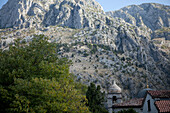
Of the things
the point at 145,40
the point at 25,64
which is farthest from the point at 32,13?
the point at 25,64

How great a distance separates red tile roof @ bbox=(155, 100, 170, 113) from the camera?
64.4 feet

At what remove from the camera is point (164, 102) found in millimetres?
21016

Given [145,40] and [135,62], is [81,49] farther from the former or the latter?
[145,40]

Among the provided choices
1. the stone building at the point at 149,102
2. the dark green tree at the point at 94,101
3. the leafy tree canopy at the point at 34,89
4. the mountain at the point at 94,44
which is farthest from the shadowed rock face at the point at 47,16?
the leafy tree canopy at the point at 34,89

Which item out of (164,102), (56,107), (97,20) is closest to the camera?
(56,107)

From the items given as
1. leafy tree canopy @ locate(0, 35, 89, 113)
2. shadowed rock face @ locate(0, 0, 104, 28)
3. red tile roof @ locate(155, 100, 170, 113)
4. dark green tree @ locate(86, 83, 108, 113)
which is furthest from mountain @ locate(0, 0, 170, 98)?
red tile roof @ locate(155, 100, 170, 113)

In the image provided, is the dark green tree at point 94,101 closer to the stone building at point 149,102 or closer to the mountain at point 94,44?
the stone building at point 149,102

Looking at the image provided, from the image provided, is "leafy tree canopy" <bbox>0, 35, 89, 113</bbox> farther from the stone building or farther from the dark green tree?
the dark green tree

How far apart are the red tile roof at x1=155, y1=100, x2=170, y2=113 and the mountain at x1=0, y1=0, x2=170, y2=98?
68.2 metres

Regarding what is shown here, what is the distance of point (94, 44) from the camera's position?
448 ft

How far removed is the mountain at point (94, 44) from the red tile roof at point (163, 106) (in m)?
68.2

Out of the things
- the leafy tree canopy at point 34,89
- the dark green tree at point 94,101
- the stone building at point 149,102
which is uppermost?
the leafy tree canopy at point 34,89

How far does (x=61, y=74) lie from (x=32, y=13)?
7159 inches

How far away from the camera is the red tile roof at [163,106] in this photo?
64.4 feet
